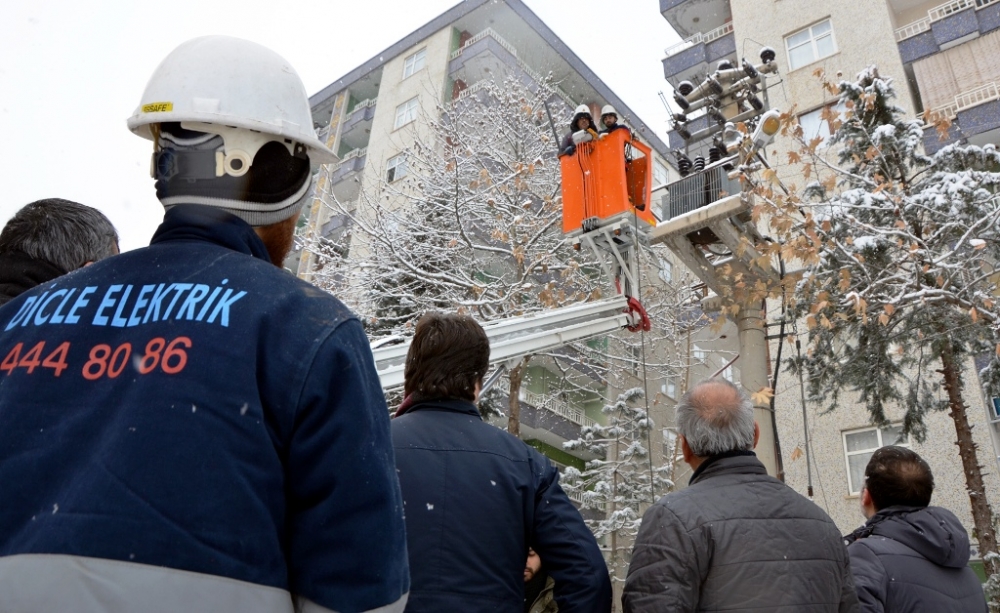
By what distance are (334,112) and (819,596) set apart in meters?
27.5

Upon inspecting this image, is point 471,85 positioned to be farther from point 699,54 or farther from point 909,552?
point 909,552

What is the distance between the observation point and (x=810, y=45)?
18828 mm

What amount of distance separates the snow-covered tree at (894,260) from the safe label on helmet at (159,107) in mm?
6364

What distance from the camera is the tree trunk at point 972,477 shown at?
8.59 metres

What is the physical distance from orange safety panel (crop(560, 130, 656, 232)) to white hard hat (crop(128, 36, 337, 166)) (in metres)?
5.36

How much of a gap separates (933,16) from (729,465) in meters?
19.7

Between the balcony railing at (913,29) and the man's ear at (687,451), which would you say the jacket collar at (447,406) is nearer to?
the man's ear at (687,451)

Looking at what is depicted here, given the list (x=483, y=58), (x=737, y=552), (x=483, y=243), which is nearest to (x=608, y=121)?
(x=737, y=552)

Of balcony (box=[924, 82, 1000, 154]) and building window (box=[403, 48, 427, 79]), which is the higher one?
building window (box=[403, 48, 427, 79])

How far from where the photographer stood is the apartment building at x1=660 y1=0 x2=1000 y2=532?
13836mm

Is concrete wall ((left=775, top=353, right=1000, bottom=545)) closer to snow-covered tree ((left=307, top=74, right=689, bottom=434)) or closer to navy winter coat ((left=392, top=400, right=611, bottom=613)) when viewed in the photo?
snow-covered tree ((left=307, top=74, right=689, bottom=434))

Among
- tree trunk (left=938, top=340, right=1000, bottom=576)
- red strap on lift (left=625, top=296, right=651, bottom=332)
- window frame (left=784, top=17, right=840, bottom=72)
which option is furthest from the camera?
window frame (left=784, top=17, right=840, bottom=72)

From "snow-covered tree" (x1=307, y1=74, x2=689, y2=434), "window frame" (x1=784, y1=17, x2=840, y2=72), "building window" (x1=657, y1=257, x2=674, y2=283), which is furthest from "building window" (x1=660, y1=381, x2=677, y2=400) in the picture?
"window frame" (x1=784, y1=17, x2=840, y2=72)

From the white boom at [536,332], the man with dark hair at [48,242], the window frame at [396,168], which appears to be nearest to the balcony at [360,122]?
the window frame at [396,168]
